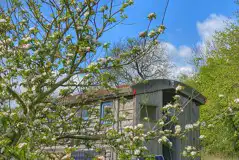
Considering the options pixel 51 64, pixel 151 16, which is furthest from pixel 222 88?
pixel 51 64

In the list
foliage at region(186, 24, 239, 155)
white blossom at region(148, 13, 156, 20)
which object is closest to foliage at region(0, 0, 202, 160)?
white blossom at region(148, 13, 156, 20)

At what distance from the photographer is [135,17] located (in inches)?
171

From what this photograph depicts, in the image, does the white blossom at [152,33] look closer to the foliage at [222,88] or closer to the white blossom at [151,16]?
the white blossom at [151,16]

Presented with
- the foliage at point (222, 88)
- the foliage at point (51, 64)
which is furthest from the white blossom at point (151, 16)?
the foliage at point (222, 88)

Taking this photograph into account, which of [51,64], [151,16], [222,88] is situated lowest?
[51,64]

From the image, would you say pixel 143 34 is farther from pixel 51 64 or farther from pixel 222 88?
pixel 222 88

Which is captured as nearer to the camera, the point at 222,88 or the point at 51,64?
the point at 51,64

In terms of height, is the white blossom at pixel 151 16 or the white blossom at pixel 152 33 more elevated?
the white blossom at pixel 151 16

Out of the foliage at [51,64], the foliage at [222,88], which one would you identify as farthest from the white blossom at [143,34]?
the foliage at [222,88]

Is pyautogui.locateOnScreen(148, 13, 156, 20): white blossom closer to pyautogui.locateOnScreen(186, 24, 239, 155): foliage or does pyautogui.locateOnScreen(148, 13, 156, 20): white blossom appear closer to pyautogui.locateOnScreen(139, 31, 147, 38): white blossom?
pyautogui.locateOnScreen(139, 31, 147, 38): white blossom

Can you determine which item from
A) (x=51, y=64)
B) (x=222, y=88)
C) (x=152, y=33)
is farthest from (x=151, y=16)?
(x=222, y=88)

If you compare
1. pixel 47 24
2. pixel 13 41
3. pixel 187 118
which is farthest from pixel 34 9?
pixel 187 118

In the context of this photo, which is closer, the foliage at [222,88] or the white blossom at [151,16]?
the white blossom at [151,16]

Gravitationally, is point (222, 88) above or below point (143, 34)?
above
